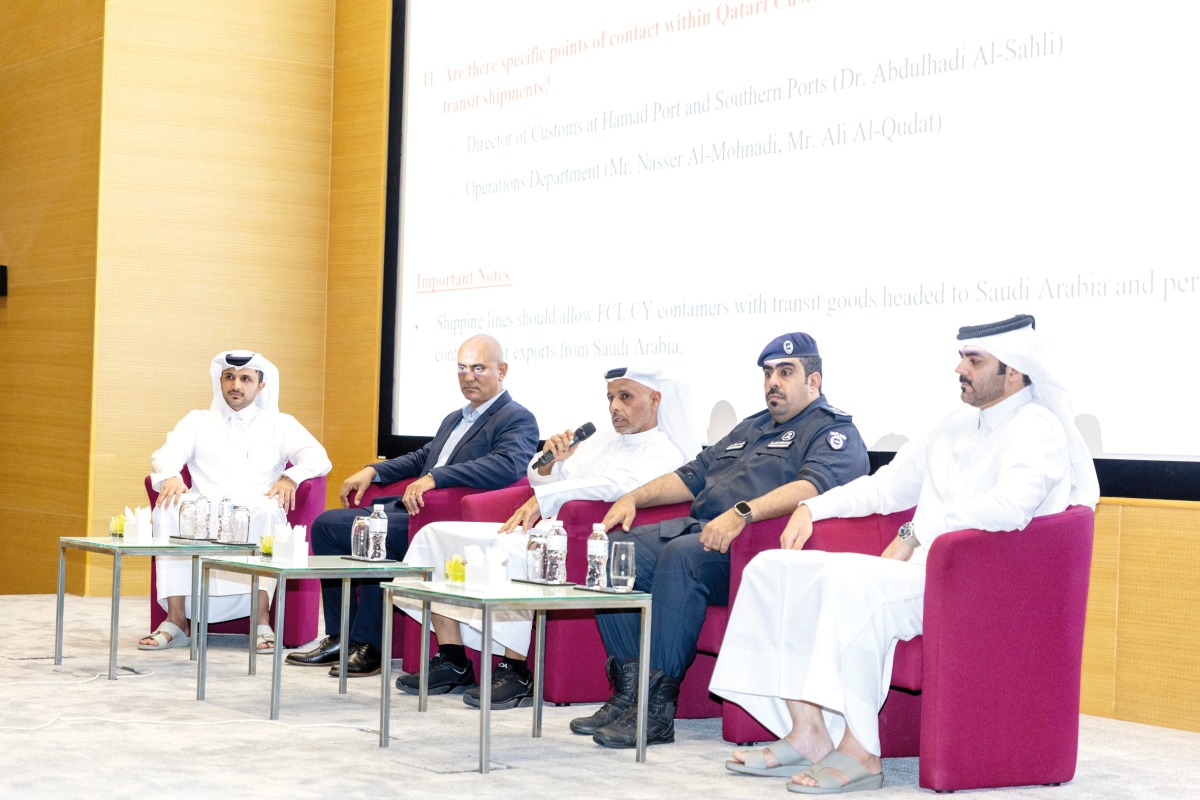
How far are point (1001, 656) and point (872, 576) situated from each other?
38cm

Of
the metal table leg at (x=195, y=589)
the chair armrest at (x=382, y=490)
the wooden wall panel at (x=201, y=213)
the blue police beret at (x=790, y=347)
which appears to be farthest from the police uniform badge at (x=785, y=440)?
the wooden wall panel at (x=201, y=213)

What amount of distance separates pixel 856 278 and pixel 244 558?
2414 mm

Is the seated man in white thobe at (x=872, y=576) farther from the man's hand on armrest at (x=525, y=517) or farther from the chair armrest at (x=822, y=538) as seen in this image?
the man's hand on armrest at (x=525, y=517)

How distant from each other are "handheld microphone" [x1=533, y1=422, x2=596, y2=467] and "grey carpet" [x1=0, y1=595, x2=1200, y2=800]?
89 centimetres

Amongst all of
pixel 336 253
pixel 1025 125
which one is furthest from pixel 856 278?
pixel 336 253

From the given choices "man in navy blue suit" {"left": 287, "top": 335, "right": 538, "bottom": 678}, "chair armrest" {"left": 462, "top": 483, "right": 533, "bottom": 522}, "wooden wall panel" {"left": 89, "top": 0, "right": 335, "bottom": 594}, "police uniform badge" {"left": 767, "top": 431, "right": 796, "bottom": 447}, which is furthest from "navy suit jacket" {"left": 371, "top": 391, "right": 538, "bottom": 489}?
"wooden wall panel" {"left": 89, "top": 0, "right": 335, "bottom": 594}

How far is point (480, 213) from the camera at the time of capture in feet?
24.6

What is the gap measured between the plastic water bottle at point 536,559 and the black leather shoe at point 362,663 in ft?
4.80

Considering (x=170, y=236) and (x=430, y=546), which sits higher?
(x=170, y=236)

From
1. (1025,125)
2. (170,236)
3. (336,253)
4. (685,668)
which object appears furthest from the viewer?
(336,253)

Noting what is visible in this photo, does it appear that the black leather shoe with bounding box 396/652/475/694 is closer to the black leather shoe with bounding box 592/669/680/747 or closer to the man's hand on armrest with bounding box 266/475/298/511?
the black leather shoe with bounding box 592/669/680/747

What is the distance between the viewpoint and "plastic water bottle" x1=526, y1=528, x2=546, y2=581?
4.12 metres

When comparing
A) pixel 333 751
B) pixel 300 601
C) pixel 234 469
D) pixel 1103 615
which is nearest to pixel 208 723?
pixel 333 751

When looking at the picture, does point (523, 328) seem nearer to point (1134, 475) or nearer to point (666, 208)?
point (666, 208)
